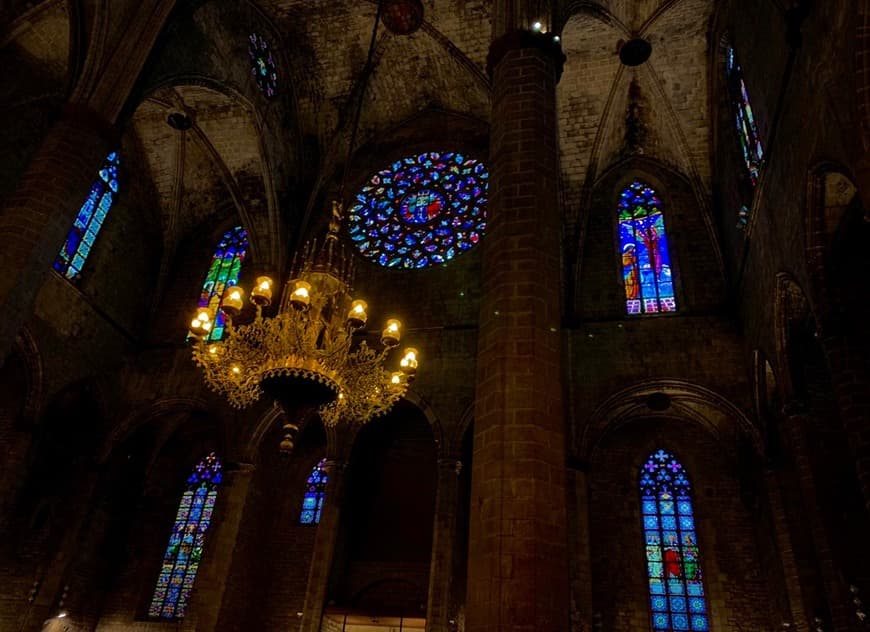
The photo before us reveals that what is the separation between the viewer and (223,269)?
16.6 metres

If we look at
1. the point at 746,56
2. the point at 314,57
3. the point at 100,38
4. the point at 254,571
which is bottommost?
the point at 254,571

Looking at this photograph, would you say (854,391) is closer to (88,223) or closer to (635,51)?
(635,51)

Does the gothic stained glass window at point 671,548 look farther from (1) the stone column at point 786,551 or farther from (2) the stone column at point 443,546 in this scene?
(2) the stone column at point 443,546

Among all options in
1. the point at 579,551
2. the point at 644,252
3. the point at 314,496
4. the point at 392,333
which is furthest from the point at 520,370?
the point at 314,496

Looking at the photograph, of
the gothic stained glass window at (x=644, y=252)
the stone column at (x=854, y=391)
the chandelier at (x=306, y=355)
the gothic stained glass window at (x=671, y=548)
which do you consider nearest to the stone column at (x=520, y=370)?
the chandelier at (x=306, y=355)

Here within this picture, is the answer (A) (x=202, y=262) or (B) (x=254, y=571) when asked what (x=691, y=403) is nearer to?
(B) (x=254, y=571)

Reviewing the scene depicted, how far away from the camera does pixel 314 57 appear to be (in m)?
15.6

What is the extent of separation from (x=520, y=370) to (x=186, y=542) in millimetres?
12723

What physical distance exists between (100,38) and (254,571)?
10857mm

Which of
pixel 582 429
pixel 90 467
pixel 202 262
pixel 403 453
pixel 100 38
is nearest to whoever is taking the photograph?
pixel 100 38

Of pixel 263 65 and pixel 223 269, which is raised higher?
pixel 263 65

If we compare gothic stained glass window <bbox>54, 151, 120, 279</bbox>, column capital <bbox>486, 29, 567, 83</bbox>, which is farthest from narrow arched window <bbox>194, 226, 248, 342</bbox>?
column capital <bbox>486, 29, 567, 83</bbox>

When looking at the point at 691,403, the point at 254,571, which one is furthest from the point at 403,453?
the point at 691,403

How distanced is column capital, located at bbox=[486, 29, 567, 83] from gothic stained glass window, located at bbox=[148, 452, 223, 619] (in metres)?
12.5
